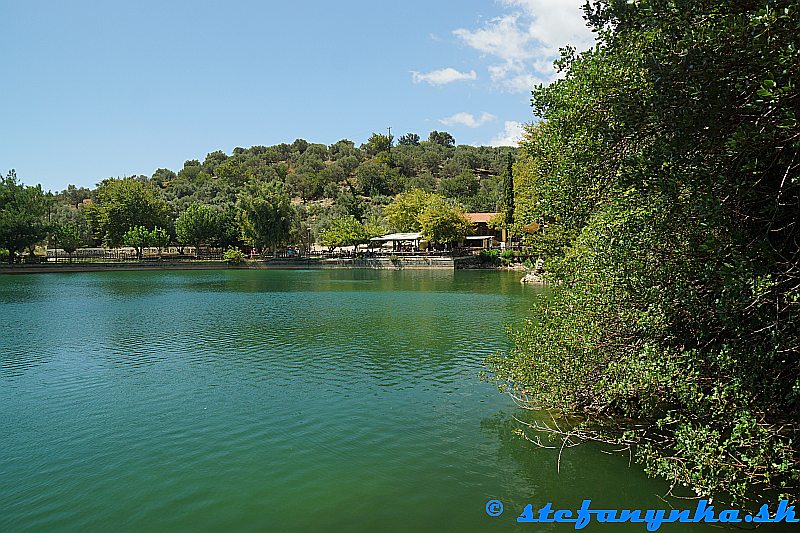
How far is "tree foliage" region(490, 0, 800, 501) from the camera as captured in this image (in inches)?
235

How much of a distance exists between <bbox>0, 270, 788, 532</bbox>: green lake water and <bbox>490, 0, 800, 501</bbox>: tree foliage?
1732mm

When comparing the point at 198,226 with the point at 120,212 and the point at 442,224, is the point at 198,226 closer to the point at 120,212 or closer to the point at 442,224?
the point at 120,212

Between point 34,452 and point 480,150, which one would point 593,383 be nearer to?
point 34,452

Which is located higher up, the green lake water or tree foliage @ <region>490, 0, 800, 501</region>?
tree foliage @ <region>490, 0, 800, 501</region>

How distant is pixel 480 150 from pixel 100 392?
483 ft

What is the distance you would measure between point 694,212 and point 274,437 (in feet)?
26.3

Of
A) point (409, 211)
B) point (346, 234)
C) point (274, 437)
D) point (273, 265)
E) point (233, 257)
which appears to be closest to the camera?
point (274, 437)

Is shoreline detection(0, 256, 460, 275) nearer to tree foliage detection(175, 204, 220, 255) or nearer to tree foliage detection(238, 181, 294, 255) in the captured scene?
tree foliage detection(238, 181, 294, 255)


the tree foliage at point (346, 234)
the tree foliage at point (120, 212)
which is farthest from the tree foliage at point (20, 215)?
the tree foliage at point (346, 234)

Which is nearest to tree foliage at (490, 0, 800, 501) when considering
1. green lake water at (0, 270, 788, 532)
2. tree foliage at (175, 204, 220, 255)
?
green lake water at (0, 270, 788, 532)

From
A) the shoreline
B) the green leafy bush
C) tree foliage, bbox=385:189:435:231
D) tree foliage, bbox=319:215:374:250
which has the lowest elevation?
the shoreline

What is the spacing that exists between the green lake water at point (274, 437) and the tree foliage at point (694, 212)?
173 centimetres

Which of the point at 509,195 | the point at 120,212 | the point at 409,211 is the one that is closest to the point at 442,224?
the point at 409,211

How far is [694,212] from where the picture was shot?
7066 mm
